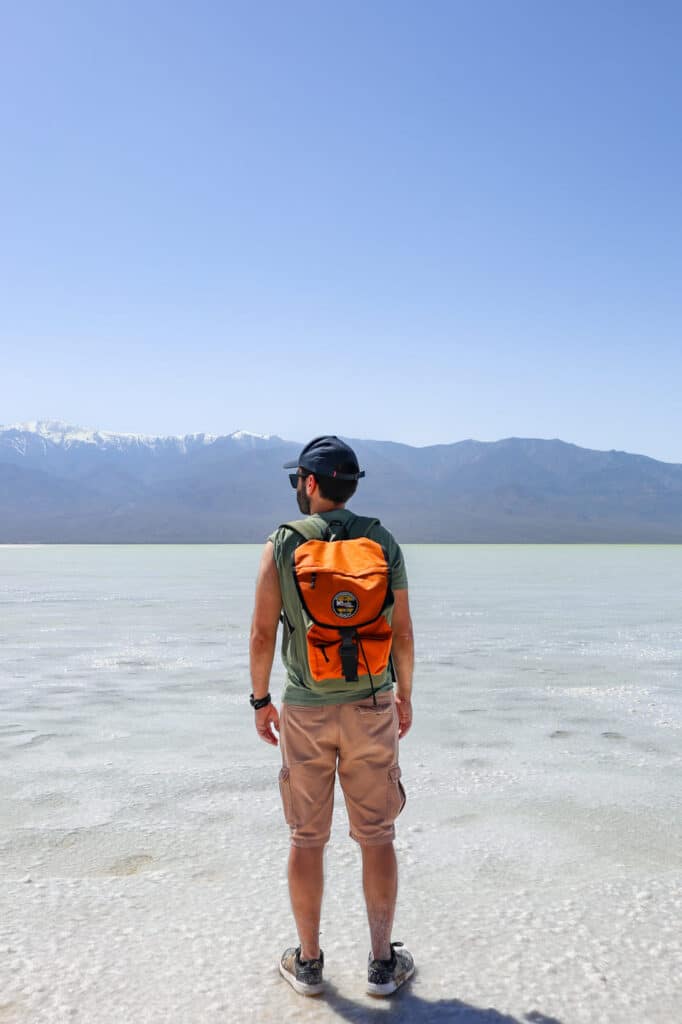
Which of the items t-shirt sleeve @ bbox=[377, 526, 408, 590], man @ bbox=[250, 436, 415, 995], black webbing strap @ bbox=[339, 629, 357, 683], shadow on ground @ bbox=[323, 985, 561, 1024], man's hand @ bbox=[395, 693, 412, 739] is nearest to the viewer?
shadow on ground @ bbox=[323, 985, 561, 1024]

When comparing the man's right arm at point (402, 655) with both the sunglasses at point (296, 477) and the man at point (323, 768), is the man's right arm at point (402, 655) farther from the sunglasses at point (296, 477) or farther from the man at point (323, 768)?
the sunglasses at point (296, 477)

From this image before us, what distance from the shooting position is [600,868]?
4180 millimetres

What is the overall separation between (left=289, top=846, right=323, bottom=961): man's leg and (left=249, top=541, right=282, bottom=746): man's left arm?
418mm

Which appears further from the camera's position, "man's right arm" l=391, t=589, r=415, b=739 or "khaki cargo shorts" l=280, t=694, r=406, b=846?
"man's right arm" l=391, t=589, r=415, b=739

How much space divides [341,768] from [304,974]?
27.5 inches

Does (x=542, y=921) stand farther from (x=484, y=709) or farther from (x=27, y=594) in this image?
(x=27, y=594)

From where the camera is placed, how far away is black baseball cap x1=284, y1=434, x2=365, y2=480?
3238mm

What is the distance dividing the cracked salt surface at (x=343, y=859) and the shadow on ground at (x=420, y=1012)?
0.01 metres

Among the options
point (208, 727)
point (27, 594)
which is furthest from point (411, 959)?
point (27, 594)

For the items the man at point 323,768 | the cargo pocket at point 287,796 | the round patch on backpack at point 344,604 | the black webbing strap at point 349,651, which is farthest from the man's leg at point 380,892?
the round patch on backpack at point 344,604

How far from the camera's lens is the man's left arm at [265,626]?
125 inches

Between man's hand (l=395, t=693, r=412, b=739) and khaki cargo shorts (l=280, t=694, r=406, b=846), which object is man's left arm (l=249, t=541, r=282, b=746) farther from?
man's hand (l=395, t=693, r=412, b=739)

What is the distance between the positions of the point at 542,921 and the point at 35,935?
1990 millimetres

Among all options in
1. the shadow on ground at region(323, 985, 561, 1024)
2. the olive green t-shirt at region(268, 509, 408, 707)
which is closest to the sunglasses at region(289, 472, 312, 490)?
the olive green t-shirt at region(268, 509, 408, 707)
